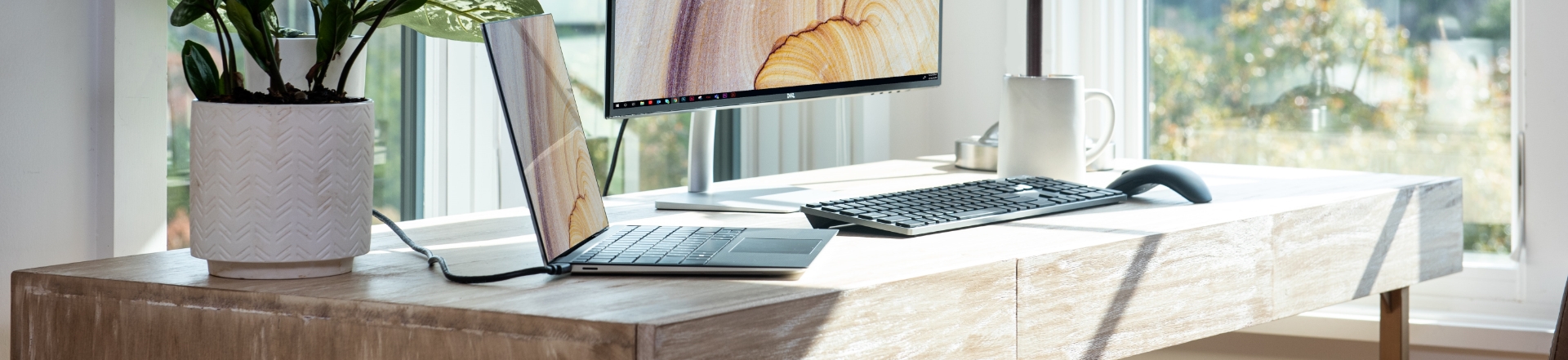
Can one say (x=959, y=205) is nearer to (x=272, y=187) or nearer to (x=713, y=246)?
(x=713, y=246)

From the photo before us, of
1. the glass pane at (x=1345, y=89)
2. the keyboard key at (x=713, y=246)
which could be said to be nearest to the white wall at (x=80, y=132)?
the keyboard key at (x=713, y=246)

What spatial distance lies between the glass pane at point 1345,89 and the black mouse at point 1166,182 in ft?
3.22

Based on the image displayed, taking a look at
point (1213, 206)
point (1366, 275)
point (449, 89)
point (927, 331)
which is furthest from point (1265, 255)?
point (449, 89)

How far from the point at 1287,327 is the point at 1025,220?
1186 mm

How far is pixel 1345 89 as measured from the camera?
6.96 feet

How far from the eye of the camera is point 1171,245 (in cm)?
106

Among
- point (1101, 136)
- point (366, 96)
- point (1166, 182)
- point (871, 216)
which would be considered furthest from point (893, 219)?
point (366, 96)

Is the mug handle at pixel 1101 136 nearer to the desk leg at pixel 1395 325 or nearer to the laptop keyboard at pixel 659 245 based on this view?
the desk leg at pixel 1395 325

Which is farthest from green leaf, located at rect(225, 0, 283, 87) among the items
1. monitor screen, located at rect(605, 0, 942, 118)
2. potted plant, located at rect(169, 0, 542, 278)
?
monitor screen, located at rect(605, 0, 942, 118)

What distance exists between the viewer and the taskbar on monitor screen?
115cm

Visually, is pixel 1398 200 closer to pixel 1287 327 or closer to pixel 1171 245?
pixel 1171 245

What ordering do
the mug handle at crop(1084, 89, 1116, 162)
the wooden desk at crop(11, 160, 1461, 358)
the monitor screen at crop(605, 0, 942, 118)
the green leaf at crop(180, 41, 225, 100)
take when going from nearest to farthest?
the wooden desk at crop(11, 160, 1461, 358)
the green leaf at crop(180, 41, 225, 100)
the monitor screen at crop(605, 0, 942, 118)
the mug handle at crop(1084, 89, 1116, 162)

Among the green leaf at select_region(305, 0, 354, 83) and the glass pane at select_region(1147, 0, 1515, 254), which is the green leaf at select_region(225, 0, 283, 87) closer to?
the green leaf at select_region(305, 0, 354, 83)

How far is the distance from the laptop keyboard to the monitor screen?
196mm
